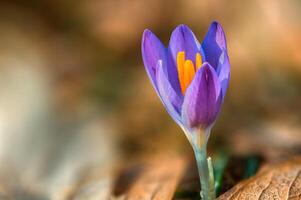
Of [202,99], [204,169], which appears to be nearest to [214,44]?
[202,99]

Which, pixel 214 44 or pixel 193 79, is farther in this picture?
pixel 214 44

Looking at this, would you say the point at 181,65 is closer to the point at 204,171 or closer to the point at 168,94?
the point at 168,94

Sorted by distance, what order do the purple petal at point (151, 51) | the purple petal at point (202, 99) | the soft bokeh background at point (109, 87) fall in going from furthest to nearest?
the soft bokeh background at point (109, 87) → the purple petal at point (151, 51) → the purple petal at point (202, 99)

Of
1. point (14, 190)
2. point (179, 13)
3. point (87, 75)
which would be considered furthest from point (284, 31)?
point (14, 190)

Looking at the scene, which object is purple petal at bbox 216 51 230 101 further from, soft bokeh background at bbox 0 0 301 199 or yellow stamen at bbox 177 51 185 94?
soft bokeh background at bbox 0 0 301 199

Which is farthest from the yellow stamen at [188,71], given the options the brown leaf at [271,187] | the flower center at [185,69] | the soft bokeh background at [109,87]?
the soft bokeh background at [109,87]

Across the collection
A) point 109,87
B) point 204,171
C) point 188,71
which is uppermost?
point 188,71

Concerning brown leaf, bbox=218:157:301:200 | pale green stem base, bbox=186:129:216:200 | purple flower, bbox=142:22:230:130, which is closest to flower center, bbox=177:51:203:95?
purple flower, bbox=142:22:230:130

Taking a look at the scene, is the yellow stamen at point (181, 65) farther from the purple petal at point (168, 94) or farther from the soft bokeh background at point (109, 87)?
the soft bokeh background at point (109, 87)
